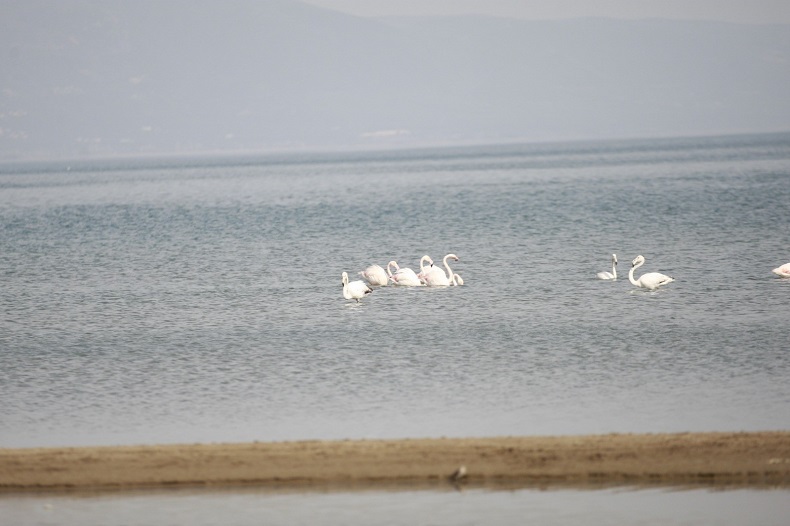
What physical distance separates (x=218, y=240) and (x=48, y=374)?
3144 centimetres

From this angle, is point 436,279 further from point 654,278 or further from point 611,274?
point 654,278

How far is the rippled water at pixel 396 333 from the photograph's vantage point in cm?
1752

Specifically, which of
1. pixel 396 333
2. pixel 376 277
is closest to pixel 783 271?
pixel 376 277

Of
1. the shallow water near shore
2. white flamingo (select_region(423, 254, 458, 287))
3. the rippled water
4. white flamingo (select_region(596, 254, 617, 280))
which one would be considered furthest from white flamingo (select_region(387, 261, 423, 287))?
the shallow water near shore

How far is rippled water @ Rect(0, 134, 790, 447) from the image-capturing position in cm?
1752

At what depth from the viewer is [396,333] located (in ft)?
82.9

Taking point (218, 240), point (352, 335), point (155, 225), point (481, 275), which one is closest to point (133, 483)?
point (352, 335)

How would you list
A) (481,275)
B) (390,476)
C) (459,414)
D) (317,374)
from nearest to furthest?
(390,476), (459,414), (317,374), (481,275)

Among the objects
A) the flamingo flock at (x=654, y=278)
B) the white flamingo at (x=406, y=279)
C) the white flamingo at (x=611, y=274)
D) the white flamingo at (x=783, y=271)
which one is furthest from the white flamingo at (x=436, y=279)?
the white flamingo at (x=783, y=271)

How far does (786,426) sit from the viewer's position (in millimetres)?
16078

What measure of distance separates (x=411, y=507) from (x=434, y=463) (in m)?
0.89

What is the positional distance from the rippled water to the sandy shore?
5.79ft

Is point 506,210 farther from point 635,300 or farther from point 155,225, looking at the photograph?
point 635,300

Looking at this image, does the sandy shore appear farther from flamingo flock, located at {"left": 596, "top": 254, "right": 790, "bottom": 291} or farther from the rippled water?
flamingo flock, located at {"left": 596, "top": 254, "right": 790, "bottom": 291}
